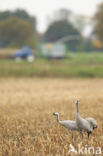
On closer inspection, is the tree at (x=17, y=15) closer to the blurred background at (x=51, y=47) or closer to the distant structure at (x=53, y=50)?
the blurred background at (x=51, y=47)

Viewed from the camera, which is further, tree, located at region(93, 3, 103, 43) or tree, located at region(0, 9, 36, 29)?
tree, located at region(0, 9, 36, 29)

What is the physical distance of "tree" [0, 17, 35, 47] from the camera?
1759 inches

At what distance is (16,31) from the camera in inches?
1786

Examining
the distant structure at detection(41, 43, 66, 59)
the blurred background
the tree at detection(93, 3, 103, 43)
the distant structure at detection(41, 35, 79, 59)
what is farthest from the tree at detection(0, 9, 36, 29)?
the distant structure at detection(41, 43, 66, 59)

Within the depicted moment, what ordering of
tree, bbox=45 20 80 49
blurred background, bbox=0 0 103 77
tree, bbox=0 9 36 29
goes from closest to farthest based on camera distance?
blurred background, bbox=0 0 103 77 → tree, bbox=0 9 36 29 → tree, bbox=45 20 80 49

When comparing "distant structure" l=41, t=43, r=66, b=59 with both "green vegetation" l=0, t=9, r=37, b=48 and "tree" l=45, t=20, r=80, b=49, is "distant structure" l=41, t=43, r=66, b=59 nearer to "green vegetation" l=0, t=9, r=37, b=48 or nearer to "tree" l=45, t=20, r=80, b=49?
"green vegetation" l=0, t=9, r=37, b=48

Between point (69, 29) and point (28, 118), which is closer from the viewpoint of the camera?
point (28, 118)

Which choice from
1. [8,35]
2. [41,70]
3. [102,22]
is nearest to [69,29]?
[8,35]

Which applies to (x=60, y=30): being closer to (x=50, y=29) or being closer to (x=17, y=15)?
(x=50, y=29)

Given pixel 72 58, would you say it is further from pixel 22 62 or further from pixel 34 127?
pixel 34 127

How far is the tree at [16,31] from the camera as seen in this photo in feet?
147

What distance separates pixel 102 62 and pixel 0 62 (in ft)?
35.4

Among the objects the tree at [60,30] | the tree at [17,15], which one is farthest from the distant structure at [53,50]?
the tree at [60,30]

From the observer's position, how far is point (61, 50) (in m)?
36.4
